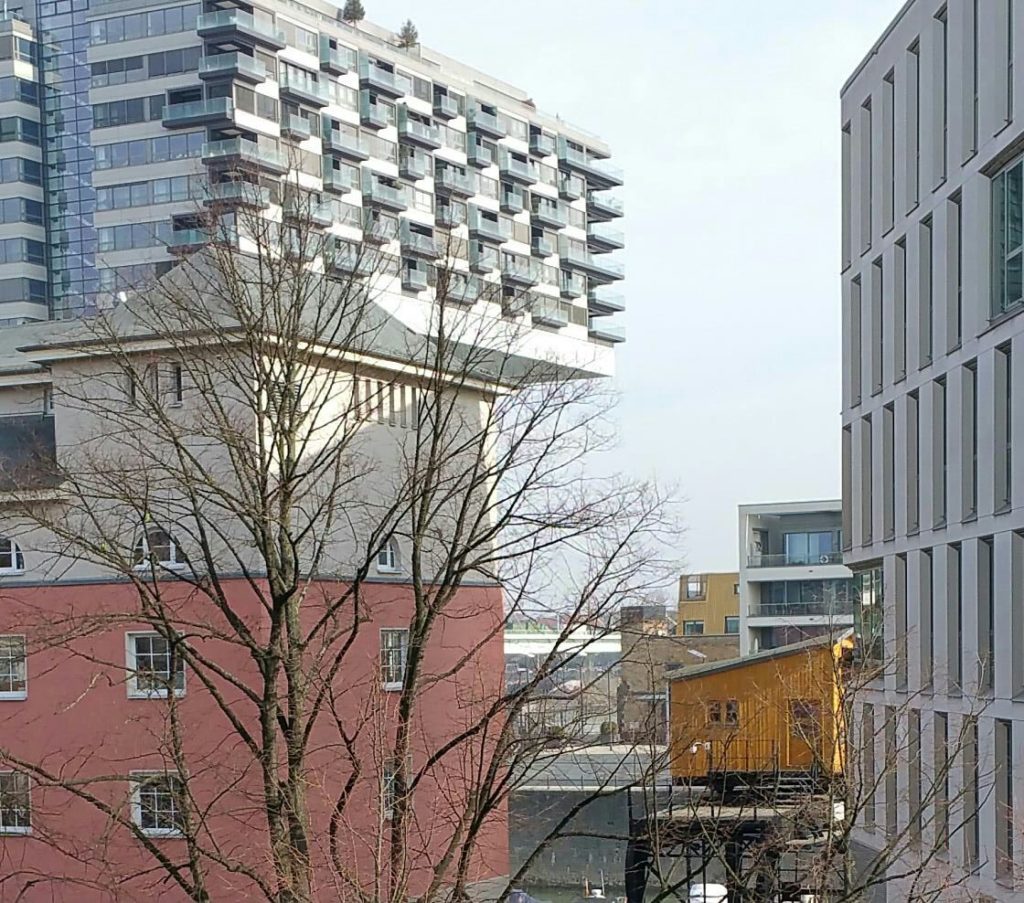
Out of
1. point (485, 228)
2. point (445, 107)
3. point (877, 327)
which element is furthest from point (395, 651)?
point (445, 107)

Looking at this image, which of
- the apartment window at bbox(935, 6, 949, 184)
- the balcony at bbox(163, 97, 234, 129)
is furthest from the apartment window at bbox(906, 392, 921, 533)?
the balcony at bbox(163, 97, 234, 129)

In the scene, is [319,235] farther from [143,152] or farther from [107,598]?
[143,152]

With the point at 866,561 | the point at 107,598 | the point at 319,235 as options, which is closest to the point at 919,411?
the point at 866,561

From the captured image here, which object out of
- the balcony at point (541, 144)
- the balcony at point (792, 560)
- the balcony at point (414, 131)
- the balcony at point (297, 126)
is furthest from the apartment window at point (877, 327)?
the balcony at point (541, 144)

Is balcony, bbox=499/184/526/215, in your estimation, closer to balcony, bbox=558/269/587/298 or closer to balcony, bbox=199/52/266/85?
balcony, bbox=558/269/587/298

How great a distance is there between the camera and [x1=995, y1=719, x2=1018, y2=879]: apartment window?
27.8 metres

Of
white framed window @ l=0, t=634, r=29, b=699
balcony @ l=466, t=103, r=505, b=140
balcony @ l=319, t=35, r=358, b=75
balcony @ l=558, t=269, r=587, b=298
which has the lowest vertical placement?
white framed window @ l=0, t=634, r=29, b=699

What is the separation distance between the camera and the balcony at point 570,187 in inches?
4262

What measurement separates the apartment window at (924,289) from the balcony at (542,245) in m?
70.3

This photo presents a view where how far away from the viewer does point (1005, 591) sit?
93.6 ft

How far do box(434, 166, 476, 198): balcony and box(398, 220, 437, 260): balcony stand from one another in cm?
332

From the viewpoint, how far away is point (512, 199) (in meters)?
102

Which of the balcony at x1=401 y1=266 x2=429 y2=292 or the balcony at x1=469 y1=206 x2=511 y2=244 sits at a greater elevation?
the balcony at x1=469 y1=206 x2=511 y2=244

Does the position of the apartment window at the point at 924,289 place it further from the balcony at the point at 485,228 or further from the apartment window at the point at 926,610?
the balcony at the point at 485,228
